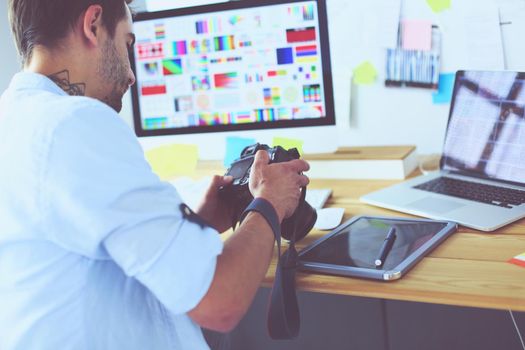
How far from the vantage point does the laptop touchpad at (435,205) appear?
1.11m

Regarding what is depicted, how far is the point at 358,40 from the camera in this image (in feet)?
5.12

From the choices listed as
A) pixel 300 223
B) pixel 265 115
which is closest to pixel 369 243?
pixel 300 223

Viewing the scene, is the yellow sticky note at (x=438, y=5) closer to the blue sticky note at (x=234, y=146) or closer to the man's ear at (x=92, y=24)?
the blue sticky note at (x=234, y=146)

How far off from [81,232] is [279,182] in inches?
14.6

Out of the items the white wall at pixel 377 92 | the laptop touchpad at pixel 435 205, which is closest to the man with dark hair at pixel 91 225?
the laptop touchpad at pixel 435 205

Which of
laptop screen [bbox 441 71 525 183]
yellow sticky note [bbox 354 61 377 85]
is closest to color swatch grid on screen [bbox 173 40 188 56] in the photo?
yellow sticky note [bbox 354 61 377 85]

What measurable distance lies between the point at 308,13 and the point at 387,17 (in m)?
0.27

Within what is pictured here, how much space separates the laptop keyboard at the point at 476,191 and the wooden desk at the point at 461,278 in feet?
0.28

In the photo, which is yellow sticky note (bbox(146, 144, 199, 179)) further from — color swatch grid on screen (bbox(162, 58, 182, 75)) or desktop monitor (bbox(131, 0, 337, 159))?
color swatch grid on screen (bbox(162, 58, 182, 75))

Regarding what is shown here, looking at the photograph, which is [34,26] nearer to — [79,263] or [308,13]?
[79,263]

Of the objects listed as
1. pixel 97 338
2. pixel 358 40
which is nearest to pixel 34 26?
pixel 97 338

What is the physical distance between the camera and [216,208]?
1124 millimetres

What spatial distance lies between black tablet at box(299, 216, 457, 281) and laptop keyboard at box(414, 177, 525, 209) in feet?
0.49

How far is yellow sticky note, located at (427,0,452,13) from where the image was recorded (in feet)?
4.66
